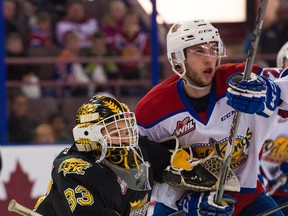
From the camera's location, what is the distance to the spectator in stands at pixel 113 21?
24.8ft

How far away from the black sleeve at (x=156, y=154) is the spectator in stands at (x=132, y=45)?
3.25m

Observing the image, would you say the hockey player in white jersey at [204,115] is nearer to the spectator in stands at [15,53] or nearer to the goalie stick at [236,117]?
the goalie stick at [236,117]

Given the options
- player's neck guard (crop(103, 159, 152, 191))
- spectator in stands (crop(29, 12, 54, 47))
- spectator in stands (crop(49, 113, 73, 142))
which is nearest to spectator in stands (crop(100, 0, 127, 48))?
spectator in stands (crop(29, 12, 54, 47))

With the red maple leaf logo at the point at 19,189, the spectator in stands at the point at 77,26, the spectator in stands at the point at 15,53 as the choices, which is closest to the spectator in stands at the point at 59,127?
the spectator in stands at the point at 15,53

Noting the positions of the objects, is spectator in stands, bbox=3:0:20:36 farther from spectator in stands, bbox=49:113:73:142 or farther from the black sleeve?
the black sleeve

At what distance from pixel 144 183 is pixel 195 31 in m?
0.71

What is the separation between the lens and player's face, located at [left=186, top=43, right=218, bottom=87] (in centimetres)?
407

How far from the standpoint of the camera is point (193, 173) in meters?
4.16

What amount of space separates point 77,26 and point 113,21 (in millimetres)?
286

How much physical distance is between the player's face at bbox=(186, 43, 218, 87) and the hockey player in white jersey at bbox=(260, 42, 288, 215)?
120 cm

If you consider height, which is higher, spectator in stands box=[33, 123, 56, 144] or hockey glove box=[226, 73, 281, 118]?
hockey glove box=[226, 73, 281, 118]

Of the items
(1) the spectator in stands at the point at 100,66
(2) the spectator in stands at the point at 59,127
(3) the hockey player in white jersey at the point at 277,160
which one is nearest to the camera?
(3) the hockey player in white jersey at the point at 277,160

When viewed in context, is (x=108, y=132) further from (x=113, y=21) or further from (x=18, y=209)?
(x=113, y=21)

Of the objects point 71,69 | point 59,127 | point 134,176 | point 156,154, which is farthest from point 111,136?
point 71,69
